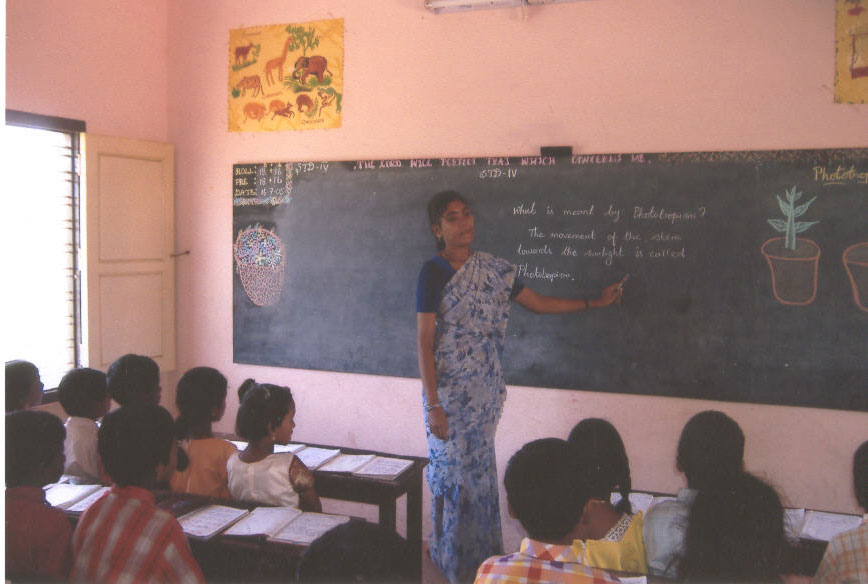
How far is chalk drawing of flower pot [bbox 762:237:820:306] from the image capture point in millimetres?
2900

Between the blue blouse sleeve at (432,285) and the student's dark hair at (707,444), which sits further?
the blue blouse sleeve at (432,285)

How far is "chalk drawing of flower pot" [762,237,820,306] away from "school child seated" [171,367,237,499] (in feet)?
7.47

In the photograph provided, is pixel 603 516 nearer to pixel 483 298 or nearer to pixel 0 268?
pixel 483 298

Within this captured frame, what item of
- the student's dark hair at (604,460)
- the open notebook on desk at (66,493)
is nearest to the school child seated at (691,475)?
the student's dark hair at (604,460)

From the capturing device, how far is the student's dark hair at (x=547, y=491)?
1.37m

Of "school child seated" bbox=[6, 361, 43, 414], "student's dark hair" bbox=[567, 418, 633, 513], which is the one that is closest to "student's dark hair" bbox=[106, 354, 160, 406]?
"school child seated" bbox=[6, 361, 43, 414]

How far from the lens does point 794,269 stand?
9.59 feet

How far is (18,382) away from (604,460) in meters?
2.12

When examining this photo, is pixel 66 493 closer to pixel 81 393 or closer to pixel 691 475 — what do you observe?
pixel 81 393

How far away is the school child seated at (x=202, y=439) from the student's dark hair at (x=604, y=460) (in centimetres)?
119

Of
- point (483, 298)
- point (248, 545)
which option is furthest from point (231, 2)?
point (248, 545)

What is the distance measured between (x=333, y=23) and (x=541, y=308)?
6.35ft

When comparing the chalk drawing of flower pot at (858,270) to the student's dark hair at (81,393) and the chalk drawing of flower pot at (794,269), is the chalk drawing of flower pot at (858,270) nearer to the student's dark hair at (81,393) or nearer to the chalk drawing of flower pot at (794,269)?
the chalk drawing of flower pot at (794,269)

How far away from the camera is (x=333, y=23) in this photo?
12.2 feet
